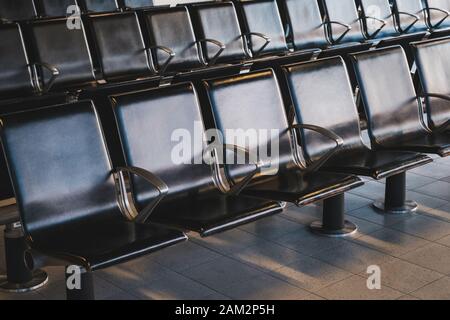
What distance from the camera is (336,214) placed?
3.57 meters

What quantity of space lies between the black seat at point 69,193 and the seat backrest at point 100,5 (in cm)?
317

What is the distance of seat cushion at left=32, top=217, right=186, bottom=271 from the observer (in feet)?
7.94

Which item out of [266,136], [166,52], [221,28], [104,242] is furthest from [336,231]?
[221,28]

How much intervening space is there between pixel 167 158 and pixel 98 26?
1.58 metres

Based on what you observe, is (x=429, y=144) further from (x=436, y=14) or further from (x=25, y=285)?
(x=436, y=14)

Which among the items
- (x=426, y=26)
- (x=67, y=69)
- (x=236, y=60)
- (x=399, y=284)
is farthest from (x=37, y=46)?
(x=426, y=26)

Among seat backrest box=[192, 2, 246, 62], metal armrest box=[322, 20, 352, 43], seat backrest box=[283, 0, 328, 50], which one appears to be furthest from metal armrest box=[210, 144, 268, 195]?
metal armrest box=[322, 20, 352, 43]

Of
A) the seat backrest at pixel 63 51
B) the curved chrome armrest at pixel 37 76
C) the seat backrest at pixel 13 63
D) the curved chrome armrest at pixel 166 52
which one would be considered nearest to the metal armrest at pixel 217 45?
the curved chrome armrest at pixel 166 52

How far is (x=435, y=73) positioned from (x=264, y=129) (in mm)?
1213

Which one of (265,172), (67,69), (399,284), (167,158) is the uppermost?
(67,69)

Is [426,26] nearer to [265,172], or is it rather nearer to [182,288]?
[265,172]

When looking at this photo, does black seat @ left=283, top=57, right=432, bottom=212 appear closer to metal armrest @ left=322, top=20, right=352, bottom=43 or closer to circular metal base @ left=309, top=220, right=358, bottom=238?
circular metal base @ left=309, top=220, right=358, bottom=238
